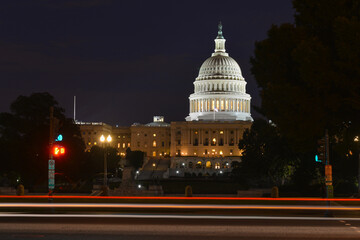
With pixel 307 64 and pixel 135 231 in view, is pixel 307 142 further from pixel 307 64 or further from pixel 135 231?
pixel 135 231

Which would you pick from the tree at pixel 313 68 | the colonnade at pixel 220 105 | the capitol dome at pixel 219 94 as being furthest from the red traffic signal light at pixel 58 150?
the colonnade at pixel 220 105

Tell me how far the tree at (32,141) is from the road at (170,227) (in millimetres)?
38304

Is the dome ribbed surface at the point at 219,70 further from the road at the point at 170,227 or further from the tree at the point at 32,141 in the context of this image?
the road at the point at 170,227

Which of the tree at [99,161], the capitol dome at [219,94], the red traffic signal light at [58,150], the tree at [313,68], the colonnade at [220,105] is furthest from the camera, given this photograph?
the colonnade at [220,105]

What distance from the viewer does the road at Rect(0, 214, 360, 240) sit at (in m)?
21.2

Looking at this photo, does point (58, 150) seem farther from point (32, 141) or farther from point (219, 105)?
point (219, 105)

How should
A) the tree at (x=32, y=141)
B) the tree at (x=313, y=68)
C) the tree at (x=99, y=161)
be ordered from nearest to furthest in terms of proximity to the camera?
1. the tree at (x=313, y=68)
2. the tree at (x=32, y=141)
3. the tree at (x=99, y=161)

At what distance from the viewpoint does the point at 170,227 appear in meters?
23.3

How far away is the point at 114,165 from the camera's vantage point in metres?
117

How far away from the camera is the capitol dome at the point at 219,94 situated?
195 metres

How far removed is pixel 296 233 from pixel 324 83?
30.4 feet

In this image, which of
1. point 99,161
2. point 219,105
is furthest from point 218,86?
point 99,161

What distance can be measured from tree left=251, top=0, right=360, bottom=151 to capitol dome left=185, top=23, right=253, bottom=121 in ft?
529

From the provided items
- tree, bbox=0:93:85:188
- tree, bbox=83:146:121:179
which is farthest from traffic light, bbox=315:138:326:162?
tree, bbox=83:146:121:179
